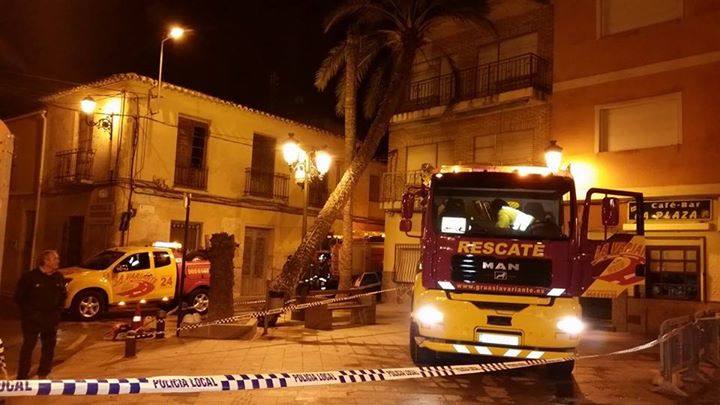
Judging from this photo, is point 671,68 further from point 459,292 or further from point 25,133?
point 25,133

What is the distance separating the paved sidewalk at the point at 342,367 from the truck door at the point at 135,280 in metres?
4.22

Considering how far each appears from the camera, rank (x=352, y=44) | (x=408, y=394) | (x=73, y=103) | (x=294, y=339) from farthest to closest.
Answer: (x=73, y=103)
(x=352, y=44)
(x=294, y=339)
(x=408, y=394)

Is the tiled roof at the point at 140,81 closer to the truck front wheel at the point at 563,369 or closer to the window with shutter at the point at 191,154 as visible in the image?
the window with shutter at the point at 191,154

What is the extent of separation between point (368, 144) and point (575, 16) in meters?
7.45

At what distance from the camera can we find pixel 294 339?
1218 cm

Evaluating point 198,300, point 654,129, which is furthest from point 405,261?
point 654,129

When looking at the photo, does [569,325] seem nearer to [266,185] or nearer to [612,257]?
[612,257]

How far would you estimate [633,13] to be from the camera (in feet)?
54.9

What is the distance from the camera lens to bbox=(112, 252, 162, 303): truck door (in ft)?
50.7

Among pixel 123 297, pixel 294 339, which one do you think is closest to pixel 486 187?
pixel 294 339

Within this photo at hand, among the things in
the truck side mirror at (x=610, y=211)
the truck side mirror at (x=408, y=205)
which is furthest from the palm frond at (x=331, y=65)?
the truck side mirror at (x=610, y=211)

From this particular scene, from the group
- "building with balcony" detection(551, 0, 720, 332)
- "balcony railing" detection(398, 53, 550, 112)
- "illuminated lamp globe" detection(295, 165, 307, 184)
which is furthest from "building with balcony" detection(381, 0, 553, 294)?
"illuminated lamp globe" detection(295, 165, 307, 184)

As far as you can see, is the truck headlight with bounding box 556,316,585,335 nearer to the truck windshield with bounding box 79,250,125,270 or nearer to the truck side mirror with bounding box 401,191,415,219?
the truck side mirror with bounding box 401,191,415,219

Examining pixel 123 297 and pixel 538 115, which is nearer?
pixel 123 297
